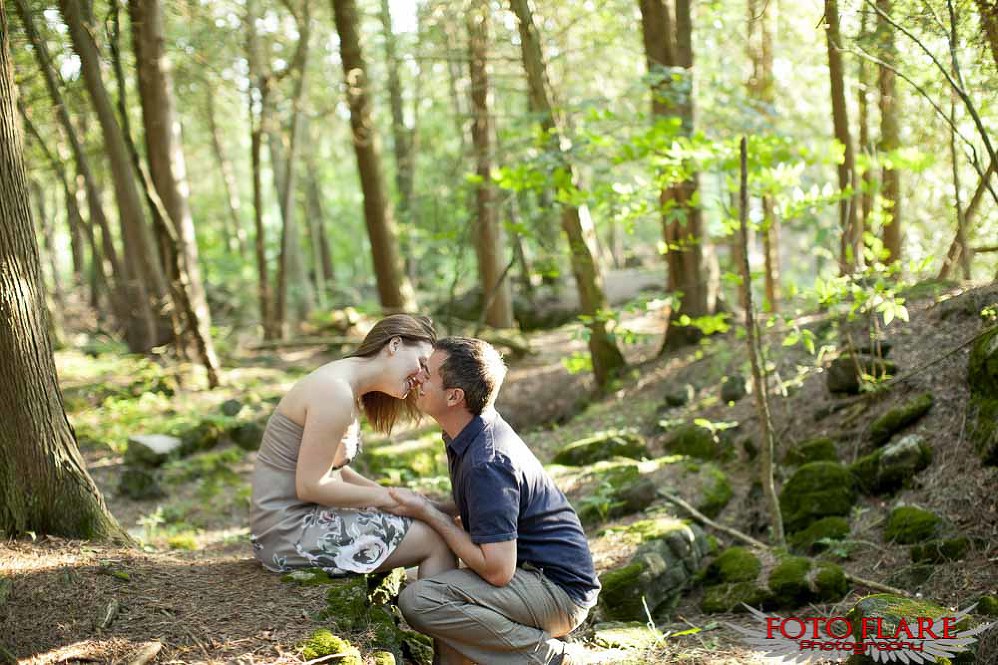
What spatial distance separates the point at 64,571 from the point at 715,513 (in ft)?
14.2

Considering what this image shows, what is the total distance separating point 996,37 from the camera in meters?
4.99

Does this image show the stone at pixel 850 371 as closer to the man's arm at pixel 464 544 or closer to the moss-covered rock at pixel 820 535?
the moss-covered rock at pixel 820 535

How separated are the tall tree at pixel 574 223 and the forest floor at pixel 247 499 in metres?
0.47

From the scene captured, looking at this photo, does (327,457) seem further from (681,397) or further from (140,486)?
(681,397)

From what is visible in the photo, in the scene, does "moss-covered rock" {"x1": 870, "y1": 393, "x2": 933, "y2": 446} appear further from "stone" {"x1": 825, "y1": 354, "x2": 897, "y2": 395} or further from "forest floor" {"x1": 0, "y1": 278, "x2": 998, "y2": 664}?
"stone" {"x1": 825, "y1": 354, "x2": 897, "y2": 395}

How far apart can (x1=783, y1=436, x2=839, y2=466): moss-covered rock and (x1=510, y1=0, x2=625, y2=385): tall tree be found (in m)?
2.22

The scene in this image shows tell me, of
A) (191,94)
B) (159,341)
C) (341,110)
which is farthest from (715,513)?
(341,110)

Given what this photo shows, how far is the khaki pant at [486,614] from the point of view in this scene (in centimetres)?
330

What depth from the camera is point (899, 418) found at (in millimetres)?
5660

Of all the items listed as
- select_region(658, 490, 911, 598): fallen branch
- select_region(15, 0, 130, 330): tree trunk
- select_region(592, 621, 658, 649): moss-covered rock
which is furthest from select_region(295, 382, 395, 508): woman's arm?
select_region(15, 0, 130, 330): tree trunk

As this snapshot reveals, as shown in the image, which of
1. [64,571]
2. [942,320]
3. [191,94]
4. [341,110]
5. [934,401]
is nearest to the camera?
[64,571]

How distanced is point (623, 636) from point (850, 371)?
345cm

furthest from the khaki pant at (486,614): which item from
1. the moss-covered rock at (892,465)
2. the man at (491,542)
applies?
the moss-covered rock at (892,465)

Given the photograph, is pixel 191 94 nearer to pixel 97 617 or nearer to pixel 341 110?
pixel 341 110
